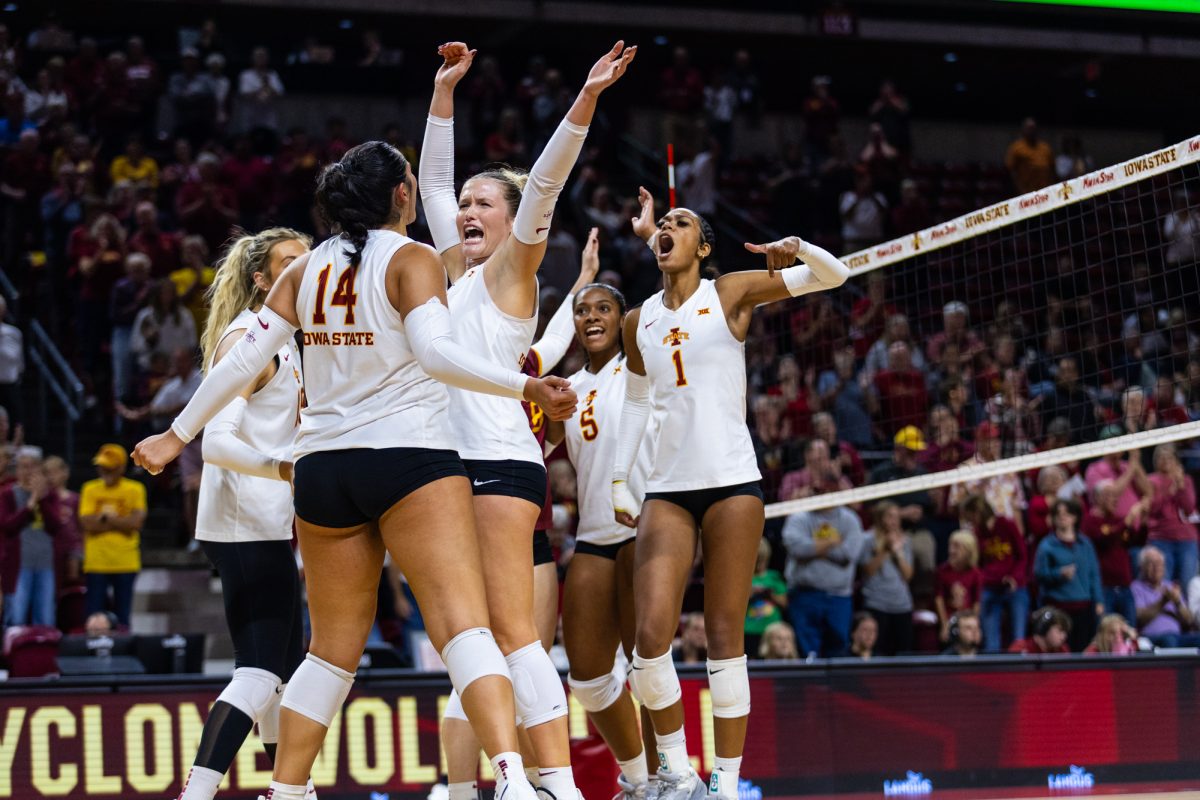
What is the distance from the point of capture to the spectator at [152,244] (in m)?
14.3

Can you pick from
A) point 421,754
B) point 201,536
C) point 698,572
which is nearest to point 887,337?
point 698,572

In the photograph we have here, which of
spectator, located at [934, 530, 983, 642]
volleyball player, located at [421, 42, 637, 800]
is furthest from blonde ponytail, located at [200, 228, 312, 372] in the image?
spectator, located at [934, 530, 983, 642]

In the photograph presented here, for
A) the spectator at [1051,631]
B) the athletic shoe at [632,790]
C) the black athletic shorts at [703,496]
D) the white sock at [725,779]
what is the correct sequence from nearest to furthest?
the white sock at [725,779] < the black athletic shorts at [703,496] < the athletic shoe at [632,790] < the spectator at [1051,631]

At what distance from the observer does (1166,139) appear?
2395 cm

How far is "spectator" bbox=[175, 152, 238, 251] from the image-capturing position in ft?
49.7

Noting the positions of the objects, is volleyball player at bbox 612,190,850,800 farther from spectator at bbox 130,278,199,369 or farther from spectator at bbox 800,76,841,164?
spectator at bbox 800,76,841,164

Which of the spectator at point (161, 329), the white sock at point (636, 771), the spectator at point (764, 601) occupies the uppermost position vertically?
the spectator at point (161, 329)

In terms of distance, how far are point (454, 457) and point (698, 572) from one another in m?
8.14

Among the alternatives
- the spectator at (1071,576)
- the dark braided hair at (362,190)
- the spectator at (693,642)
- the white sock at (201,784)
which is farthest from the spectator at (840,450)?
the dark braided hair at (362,190)

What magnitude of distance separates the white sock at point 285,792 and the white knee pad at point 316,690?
0.72 ft

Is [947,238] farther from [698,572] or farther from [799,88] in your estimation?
[799,88]

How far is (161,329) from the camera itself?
13.3 metres

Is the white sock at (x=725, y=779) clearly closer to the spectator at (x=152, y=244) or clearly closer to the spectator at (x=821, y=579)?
the spectator at (x=821, y=579)

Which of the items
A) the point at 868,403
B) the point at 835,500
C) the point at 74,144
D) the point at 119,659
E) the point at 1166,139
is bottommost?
the point at 119,659
